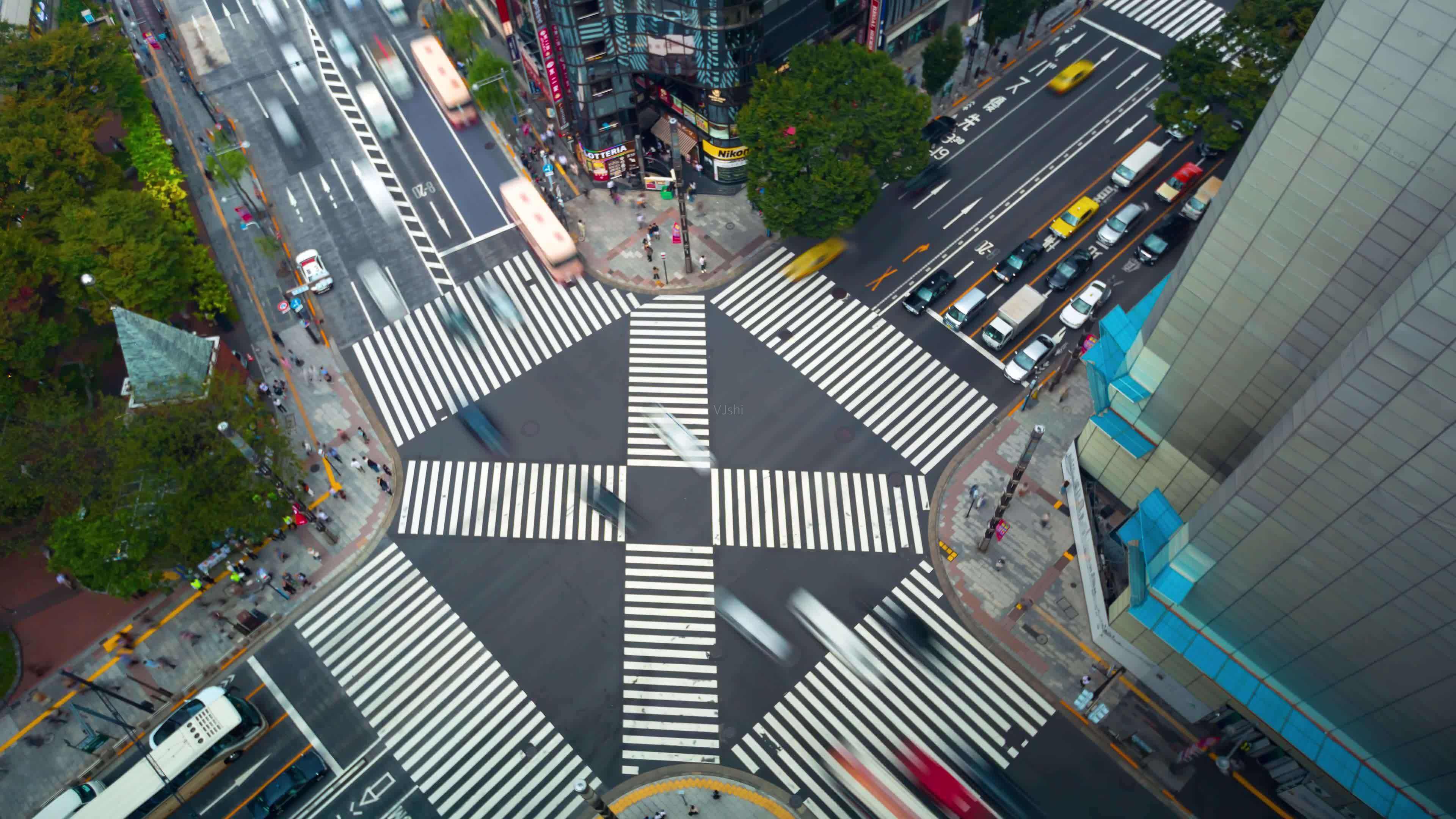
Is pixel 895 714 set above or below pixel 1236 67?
below

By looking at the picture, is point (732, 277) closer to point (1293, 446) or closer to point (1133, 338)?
point (1133, 338)

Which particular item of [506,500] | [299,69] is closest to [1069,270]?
[506,500]

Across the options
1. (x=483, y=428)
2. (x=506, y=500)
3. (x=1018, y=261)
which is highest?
(x=1018, y=261)

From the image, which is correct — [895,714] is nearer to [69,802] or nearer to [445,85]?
[69,802]

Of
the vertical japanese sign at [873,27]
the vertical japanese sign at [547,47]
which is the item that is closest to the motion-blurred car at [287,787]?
the vertical japanese sign at [547,47]

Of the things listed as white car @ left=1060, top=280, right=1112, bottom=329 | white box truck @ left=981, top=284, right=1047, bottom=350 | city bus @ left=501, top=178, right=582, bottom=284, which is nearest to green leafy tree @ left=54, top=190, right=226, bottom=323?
city bus @ left=501, top=178, right=582, bottom=284

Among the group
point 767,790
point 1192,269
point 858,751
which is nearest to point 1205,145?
point 1192,269
